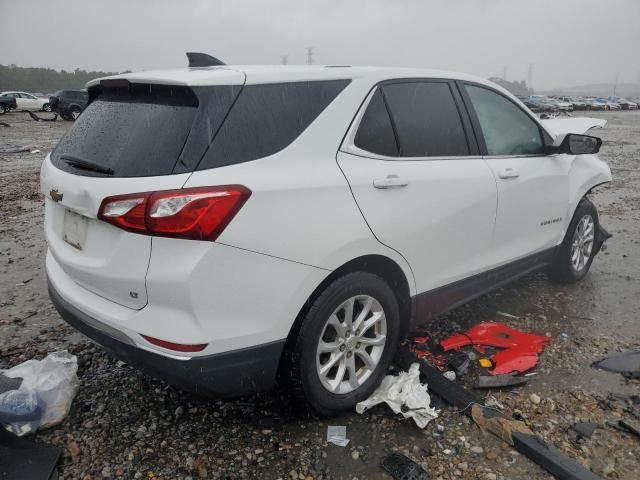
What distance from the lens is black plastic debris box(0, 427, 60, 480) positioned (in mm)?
2283

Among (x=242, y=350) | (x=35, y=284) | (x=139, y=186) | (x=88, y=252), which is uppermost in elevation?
(x=139, y=186)

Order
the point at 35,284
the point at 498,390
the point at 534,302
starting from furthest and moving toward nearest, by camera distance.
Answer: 1. the point at 35,284
2. the point at 534,302
3. the point at 498,390

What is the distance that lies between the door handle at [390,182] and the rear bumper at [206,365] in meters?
0.94

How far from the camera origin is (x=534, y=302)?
14.2 feet

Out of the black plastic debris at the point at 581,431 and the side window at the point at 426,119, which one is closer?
the black plastic debris at the point at 581,431

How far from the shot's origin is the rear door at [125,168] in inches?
82.5

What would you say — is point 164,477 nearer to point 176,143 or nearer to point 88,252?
point 88,252

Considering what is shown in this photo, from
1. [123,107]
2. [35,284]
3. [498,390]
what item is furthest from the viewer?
[35,284]

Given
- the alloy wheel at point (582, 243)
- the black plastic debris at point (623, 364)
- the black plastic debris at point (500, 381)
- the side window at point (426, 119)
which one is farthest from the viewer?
the alloy wheel at point (582, 243)

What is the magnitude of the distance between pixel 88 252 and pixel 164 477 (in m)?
1.11

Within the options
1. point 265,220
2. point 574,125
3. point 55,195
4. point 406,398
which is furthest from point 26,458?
point 574,125

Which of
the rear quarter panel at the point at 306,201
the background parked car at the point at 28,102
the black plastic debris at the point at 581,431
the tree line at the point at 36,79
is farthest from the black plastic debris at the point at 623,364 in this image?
the tree line at the point at 36,79

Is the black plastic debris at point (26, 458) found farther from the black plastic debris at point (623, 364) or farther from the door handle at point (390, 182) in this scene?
the black plastic debris at point (623, 364)

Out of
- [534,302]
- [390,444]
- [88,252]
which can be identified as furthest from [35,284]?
[534,302]
